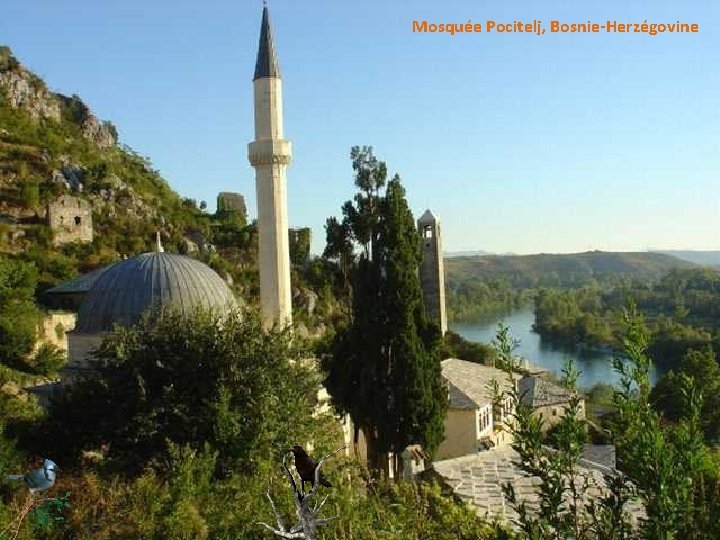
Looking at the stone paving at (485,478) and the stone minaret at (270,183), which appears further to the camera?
the stone minaret at (270,183)

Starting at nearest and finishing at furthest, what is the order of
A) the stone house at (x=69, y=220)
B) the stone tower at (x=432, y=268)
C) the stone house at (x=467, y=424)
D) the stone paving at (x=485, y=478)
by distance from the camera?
the stone paving at (x=485, y=478)
the stone house at (x=467, y=424)
the stone house at (x=69, y=220)
the stone tower at (x=432, y=268)

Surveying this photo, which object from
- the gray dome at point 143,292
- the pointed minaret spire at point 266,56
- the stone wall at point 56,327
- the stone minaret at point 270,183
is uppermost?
the pointed minaret spire at point 266,56

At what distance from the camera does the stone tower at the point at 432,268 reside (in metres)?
39.5

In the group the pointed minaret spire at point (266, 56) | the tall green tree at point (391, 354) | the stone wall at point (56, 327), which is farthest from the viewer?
the stone wall at point (56, 327)

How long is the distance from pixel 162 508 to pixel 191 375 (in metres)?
3.03

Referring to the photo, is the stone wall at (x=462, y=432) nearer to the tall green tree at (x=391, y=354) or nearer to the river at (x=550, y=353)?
the tall green tree at (x=391, y=354)

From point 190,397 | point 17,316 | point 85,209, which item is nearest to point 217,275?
point 190,397

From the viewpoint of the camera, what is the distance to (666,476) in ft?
12.0

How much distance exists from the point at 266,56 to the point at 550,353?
5747 centimetres

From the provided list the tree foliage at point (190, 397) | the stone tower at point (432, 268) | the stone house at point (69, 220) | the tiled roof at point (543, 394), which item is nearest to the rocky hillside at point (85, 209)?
the stone house at point (69, 220)

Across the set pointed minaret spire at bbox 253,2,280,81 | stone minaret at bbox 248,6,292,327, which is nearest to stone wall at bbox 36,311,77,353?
stone minaret at bbox 248,6,292,327

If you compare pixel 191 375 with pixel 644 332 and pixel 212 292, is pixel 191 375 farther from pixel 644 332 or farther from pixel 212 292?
pixel 644 332

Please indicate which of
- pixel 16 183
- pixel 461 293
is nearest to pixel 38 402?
pixel 16 183

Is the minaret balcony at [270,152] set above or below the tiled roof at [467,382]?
above
